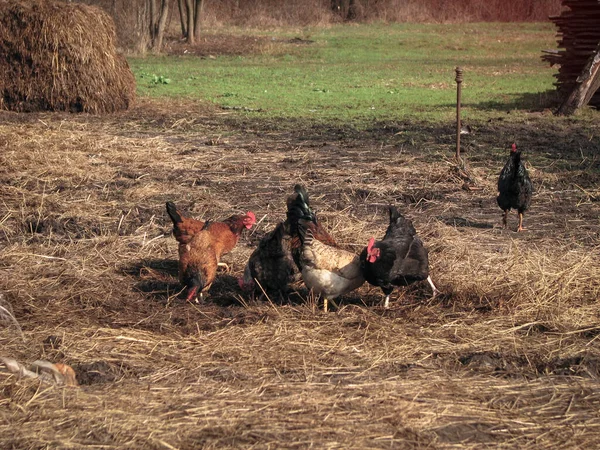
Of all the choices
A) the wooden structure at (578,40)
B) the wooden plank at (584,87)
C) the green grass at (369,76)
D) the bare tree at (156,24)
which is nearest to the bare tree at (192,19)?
the bare tree at (156,24)

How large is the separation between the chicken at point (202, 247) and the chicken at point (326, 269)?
0.70 m

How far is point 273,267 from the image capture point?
6.20 metres

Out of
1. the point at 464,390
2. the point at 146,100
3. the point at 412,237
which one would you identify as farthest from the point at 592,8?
the point at 464,390

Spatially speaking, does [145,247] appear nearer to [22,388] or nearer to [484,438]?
[22,388]

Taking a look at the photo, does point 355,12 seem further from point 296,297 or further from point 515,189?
point 296,297

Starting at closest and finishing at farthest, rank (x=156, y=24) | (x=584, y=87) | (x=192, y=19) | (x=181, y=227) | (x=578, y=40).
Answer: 1. (x=181, y=227)
2. (x=584, y=87)
3. (x=578, y=40)
4. (x=156, y=24)
5. (x=192, y=19)

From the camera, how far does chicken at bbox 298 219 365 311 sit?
5.94 m

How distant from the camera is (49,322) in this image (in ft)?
18.4

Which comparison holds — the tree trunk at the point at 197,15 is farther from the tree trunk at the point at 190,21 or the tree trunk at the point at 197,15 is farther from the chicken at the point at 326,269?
the chicken at the point at 326,269

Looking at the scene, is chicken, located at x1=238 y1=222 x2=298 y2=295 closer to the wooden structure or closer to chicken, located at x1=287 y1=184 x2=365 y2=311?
chicken, located at x1=287 y1=184 x2=365 y2=311

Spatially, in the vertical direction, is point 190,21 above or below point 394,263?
above

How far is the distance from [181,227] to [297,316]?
140 centimetres

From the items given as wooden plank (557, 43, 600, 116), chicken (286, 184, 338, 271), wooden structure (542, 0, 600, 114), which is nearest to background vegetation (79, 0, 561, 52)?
wooden structure (542, 0, 600, 114)

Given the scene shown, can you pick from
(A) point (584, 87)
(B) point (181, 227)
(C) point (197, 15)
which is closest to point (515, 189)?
(B) point (181, 227)
